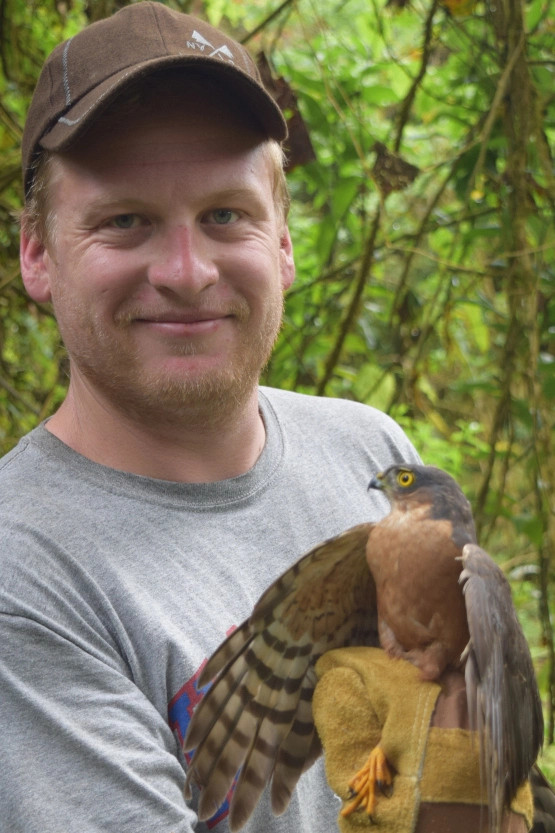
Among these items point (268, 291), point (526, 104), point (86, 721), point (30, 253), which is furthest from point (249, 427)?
point (526, 104)

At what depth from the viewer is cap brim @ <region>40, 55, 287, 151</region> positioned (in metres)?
2.10

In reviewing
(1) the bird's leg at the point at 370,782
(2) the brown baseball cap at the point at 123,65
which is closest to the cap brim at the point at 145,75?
(2) the brown baseball cap at the point at 123,65

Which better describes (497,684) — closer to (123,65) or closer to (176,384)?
(176,384)

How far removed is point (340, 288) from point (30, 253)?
95.4 inches

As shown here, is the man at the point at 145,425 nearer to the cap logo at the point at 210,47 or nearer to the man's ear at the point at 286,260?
the cap logo at the point at 210,47

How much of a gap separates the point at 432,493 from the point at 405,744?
558mm

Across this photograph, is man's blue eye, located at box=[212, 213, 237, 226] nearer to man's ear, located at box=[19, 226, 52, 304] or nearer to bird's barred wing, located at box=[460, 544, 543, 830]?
man's ear, located at box=[19, 226, 52, 304]

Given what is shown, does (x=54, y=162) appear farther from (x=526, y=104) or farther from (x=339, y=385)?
(x=339, y=385)

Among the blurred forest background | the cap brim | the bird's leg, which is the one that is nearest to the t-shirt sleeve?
the bird's leg

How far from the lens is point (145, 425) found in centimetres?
233

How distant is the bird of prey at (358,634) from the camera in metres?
1.92

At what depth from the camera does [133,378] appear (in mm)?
2252

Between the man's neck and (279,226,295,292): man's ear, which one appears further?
(279,226,295,292): man's ear

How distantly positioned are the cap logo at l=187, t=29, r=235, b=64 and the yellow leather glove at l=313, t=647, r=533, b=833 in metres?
1.40
